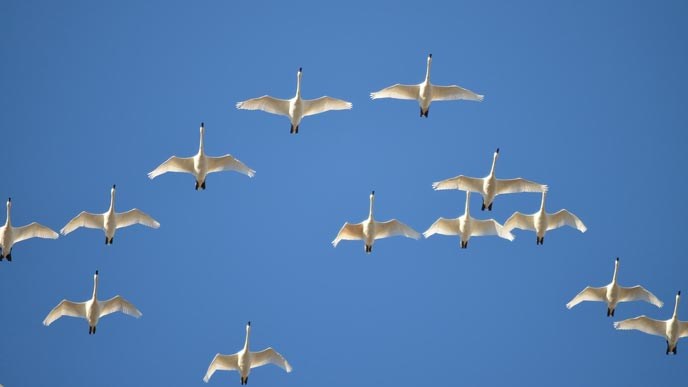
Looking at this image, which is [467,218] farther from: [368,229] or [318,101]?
[318,101]

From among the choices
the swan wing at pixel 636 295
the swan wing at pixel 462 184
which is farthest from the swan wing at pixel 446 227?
the swan wing at pixel 636 295

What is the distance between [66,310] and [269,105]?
27.7ft

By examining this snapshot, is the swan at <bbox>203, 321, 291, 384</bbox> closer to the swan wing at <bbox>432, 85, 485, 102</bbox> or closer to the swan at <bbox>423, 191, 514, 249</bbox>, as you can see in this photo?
the swan at <bbox>423, 191, 514, 249</bbox>

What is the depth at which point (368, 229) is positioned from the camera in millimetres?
31172

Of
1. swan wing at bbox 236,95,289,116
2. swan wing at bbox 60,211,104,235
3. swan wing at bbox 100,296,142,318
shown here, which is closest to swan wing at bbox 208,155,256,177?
swan wing at bbox 236,95,289,116

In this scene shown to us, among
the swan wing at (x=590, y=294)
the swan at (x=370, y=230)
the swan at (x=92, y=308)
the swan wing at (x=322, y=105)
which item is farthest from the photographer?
the swan wing at (x=590, y=294)

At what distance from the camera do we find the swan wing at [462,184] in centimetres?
3067

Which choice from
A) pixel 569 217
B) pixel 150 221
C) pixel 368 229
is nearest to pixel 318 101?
pixel 368 229

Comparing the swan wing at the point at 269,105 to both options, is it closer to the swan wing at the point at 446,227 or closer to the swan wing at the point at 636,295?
the swan wing at the point at 446,227

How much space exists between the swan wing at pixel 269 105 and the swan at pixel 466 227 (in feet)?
18.7

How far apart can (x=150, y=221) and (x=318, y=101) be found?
6.26 meters

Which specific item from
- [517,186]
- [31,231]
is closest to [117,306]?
[31,231]

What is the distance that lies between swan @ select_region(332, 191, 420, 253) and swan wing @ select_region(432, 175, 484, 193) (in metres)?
1.80

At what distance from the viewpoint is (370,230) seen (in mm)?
31203
